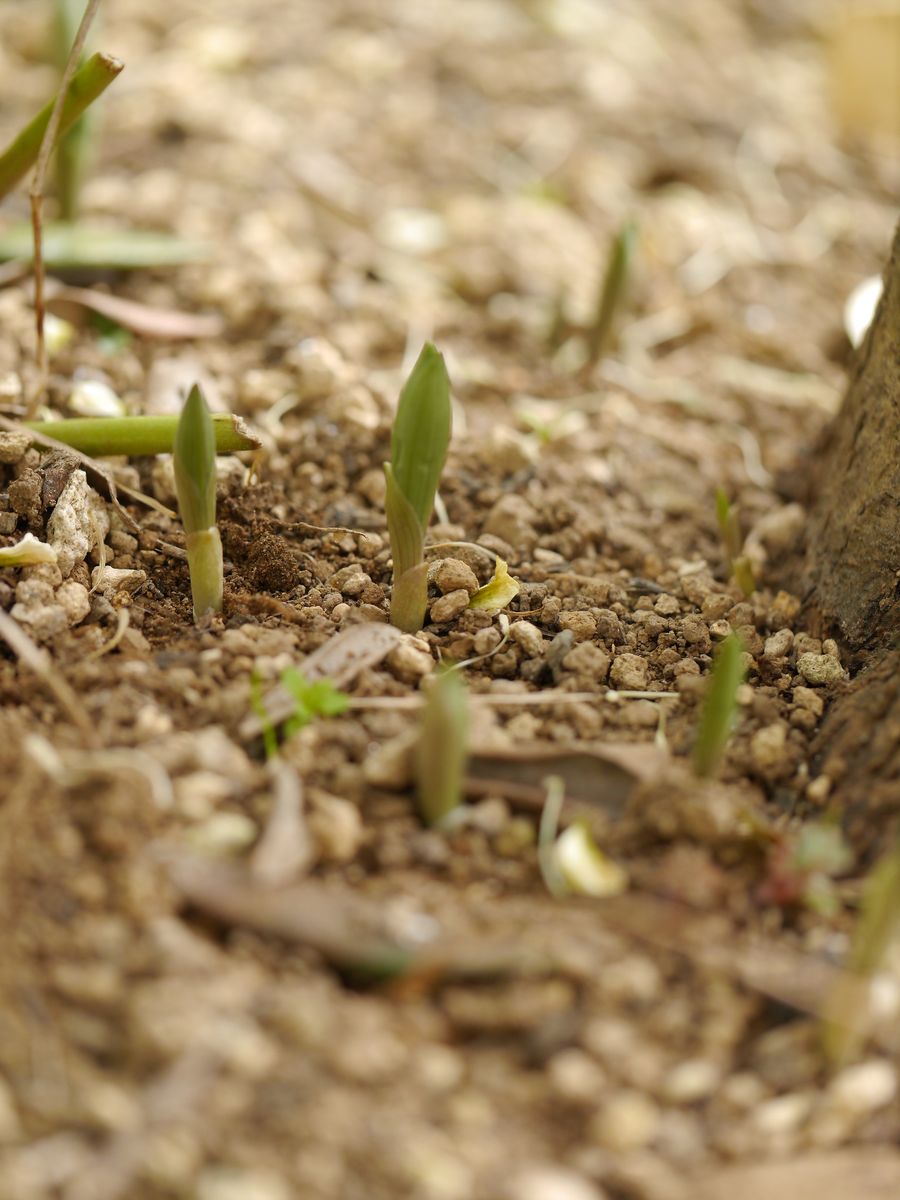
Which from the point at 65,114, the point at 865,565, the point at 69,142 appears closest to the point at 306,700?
the point at 865,565

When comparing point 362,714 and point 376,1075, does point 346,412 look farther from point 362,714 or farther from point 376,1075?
point 376,1075

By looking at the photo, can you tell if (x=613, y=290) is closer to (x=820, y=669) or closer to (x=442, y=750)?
(x=820, y=669)

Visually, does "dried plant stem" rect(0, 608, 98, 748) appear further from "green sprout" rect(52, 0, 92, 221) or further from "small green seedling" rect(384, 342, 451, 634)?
"green sprout" rect(52, 0, 92, 221)

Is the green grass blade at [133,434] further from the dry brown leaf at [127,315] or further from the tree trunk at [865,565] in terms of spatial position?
the tree trunk at [865,565]

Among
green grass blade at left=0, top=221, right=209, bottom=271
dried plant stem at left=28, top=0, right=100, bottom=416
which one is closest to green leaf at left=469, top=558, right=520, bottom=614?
dried plant stem at left=28, top=0, right=100, bottom=416

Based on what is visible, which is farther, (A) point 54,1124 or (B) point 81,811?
(B) point 81,811

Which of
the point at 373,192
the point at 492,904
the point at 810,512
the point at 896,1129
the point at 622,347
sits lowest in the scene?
the point at 896,1129

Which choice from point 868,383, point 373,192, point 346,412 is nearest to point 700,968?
point 868,383
